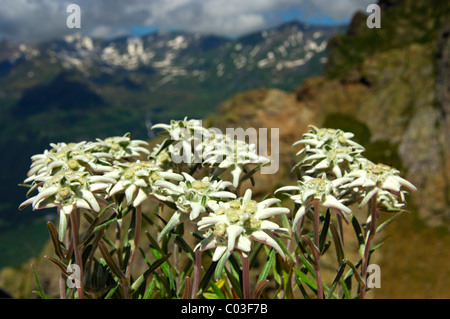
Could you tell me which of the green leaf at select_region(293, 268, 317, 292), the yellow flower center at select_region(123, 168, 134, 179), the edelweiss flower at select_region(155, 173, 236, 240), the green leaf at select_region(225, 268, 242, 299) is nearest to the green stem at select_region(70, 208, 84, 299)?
the yellow flower center at select_region(123, 168, 134, 179)

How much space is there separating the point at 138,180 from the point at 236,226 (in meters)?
0.89

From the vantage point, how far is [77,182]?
2.67 m

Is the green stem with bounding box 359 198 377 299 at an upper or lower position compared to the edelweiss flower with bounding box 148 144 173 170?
lower

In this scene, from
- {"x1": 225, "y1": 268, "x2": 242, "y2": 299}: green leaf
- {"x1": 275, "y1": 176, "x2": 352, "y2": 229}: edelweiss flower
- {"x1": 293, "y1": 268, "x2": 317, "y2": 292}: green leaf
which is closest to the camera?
{"x1": 275, "y1": 176, "x2": 352, "y2": 229}: edelweiss flower

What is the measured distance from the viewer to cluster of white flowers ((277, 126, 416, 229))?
2.80 metres

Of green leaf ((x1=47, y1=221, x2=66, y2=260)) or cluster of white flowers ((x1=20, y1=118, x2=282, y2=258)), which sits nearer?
cluster of white flowers ((x1=20, y1=118, x2=282, y2=258))

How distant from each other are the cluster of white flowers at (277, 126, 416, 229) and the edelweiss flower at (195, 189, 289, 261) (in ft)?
1.24

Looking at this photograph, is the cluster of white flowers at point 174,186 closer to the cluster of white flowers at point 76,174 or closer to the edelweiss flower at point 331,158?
the cluster of white flowers at point 76,174

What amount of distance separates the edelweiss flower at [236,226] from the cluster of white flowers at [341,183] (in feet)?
1.24

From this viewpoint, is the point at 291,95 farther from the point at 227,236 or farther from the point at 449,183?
the point at 227,236

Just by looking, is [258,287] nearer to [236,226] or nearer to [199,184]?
[236,226]

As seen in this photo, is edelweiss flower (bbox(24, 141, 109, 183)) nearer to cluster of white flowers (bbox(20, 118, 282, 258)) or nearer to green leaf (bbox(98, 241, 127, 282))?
cluster of white flowers (bbox(20, 118, 282, 258))

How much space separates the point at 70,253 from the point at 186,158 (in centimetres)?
134
